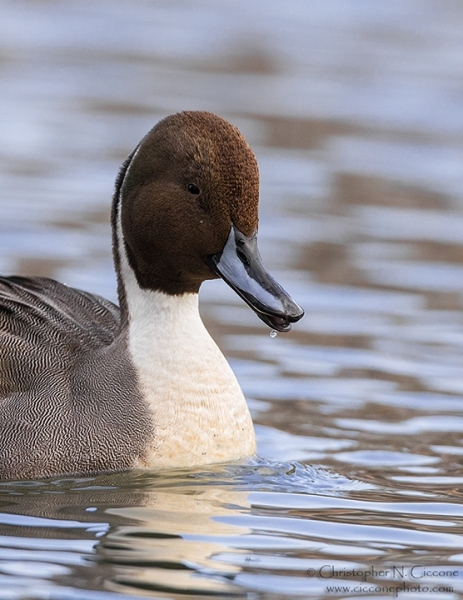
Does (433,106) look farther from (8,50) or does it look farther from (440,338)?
(440,338)

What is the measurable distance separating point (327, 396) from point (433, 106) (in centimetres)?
770

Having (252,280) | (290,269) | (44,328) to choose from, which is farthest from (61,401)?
(290,269)

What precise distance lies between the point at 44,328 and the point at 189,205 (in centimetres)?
87

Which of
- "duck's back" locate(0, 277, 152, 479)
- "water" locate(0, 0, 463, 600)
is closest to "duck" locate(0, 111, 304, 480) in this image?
"duck's back" locate(0, 277, 152, 479)

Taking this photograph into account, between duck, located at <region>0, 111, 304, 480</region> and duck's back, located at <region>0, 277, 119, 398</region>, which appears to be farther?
duck's back, located at <region>0, 277, 119, 398</region>

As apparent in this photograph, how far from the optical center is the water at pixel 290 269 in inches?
197

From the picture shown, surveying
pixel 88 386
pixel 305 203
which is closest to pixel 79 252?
pixel 305 203

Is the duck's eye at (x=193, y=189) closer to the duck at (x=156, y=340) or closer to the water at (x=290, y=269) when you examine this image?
the duck at (x=156, y=340)

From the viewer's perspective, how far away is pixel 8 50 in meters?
16.0

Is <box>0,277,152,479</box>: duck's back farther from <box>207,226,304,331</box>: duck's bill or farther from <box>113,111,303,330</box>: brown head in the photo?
<box>207,226,304,331</box>: duck's bill

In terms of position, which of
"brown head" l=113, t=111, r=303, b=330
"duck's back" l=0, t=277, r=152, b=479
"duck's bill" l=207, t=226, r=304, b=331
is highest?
"brown head" l=113, t=111, r=303, b=330

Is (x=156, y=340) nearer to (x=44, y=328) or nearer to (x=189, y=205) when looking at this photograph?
(x=44, y=328)

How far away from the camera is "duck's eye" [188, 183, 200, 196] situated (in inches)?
226

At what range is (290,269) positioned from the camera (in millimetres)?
9328
